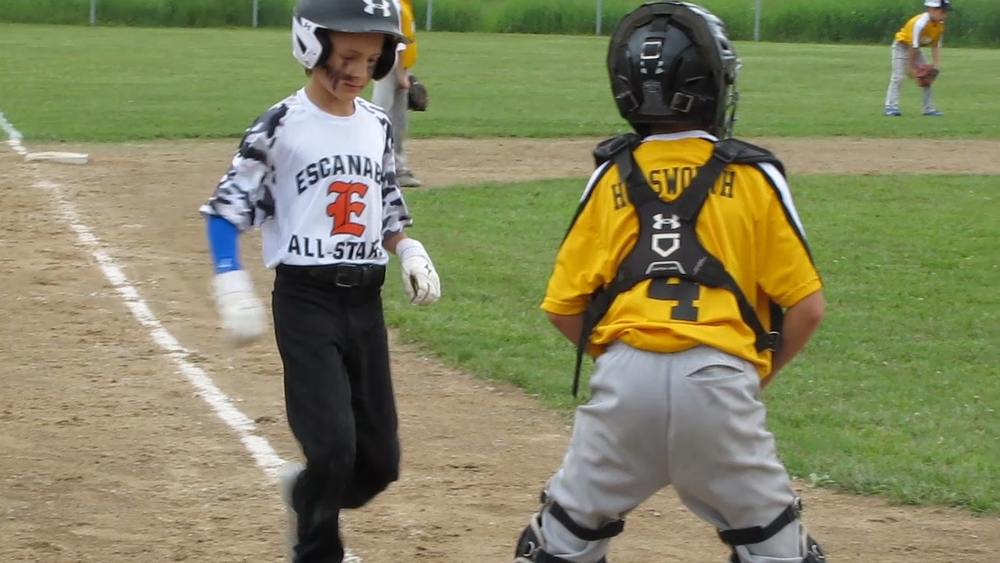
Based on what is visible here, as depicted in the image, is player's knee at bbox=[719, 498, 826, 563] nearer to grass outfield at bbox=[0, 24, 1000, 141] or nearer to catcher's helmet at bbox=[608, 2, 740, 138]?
catcher's helmet at bbox=[608, 2, 740, 138]

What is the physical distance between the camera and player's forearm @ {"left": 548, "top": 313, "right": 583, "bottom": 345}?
3.26 metres

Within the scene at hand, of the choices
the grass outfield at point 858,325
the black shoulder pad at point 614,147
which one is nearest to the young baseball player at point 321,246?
the black shoulder pad at point 614,147

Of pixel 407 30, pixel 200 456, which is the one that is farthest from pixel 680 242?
pixel 407 30

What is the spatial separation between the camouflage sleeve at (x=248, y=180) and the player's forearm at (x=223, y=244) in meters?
0.02

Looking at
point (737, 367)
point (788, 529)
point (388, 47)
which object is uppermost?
point (388, 47)

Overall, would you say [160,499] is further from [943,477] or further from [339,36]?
[943,477]

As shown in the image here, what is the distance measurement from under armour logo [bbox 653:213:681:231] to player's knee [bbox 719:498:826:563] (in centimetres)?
66

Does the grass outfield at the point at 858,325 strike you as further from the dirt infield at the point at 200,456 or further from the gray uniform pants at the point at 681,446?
the gray uniform pants at the point at 681,446

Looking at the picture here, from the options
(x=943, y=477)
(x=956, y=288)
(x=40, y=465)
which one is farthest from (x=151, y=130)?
(x=943, y=477)

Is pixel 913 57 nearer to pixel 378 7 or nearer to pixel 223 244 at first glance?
pixel 378 7

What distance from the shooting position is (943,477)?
5.45 metres

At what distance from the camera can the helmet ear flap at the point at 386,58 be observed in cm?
407

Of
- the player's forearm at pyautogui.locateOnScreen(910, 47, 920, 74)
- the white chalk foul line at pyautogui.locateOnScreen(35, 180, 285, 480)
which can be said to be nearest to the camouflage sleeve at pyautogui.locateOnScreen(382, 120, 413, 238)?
the white chalk foul line at pyautogui.locateOnScreen(35, 180, 285, 480)

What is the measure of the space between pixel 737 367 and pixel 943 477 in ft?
9.08
